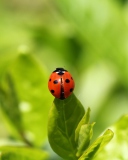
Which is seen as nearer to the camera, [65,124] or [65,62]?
[65,124]

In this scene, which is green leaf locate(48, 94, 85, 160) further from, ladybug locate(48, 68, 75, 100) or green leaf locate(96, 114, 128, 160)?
ladybug locate(48, 68, 75, 100)

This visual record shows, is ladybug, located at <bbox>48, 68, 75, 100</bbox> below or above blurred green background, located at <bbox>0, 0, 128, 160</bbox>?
below

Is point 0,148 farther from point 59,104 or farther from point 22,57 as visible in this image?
point 22,57

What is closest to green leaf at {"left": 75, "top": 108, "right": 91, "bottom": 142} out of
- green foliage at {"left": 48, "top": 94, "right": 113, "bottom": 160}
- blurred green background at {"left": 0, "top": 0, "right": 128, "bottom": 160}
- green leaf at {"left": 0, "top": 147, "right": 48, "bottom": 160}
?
green foliage at {"left": 48, "top": 94, "right": 113, "bottom": 160}

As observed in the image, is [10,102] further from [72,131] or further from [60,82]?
[72,131]

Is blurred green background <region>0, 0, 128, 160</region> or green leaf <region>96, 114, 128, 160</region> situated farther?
blurred green background <region>0, 0, 128, 160</region>

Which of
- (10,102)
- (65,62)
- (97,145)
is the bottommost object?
(97,145)

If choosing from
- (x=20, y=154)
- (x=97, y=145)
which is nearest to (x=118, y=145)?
(x=97, y=145)
